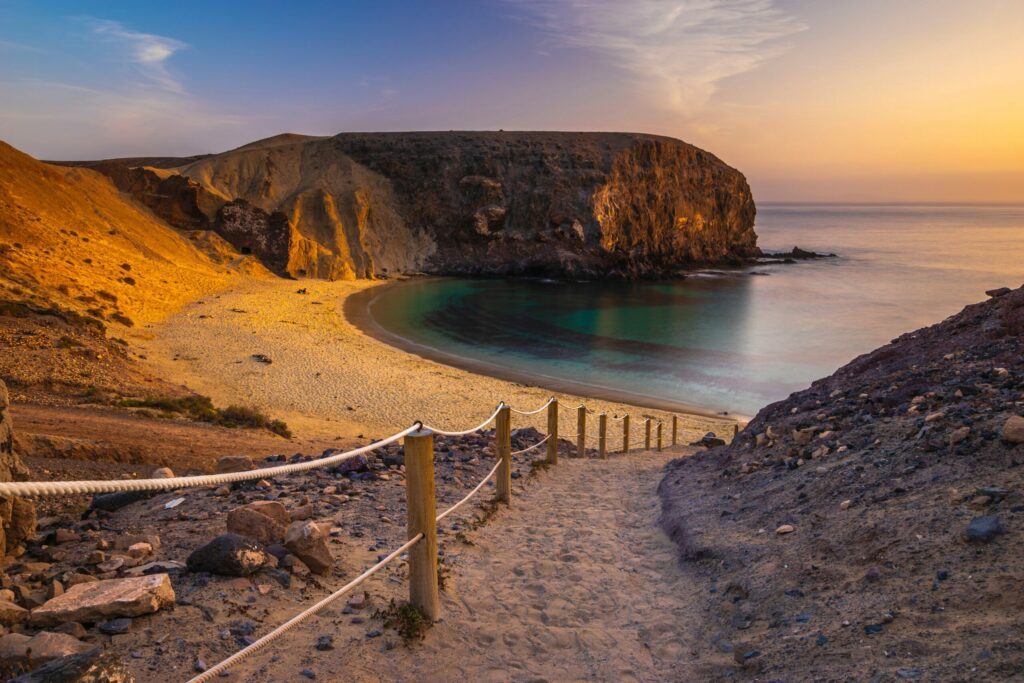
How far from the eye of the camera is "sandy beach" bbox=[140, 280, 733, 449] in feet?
58.2

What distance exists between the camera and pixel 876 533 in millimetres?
4184

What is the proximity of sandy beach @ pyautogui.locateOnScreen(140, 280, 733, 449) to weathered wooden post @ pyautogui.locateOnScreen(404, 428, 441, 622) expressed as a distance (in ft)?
30.6

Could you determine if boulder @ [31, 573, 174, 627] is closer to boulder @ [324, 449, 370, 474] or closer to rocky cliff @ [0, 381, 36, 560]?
rocky cliff @ [0, 381, 36, 560]

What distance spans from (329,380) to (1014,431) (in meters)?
19.9

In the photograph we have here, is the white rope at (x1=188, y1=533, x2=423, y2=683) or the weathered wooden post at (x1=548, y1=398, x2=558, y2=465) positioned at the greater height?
the white rope at (x1=188, y1=533, x2=423, y2=683)

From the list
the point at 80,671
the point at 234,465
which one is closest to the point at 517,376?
the point at 234,465

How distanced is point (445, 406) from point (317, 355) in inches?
318

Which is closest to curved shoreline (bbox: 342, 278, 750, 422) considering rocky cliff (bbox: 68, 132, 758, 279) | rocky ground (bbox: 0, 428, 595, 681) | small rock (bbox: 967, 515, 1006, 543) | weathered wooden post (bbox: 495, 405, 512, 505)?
weathered wooden post (bbox: 495, 405, 512, 505)

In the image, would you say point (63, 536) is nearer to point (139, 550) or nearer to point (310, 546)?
point (139, 550)

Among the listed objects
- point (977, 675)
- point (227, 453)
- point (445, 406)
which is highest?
point (977, 675)

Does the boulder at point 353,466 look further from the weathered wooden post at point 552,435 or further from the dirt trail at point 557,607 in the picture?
the weathered wooden post at point 552,435

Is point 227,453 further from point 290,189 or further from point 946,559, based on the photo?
point 290,189

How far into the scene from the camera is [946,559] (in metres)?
3.61

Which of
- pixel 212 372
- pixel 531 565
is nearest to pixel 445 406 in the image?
pixel 212 372
